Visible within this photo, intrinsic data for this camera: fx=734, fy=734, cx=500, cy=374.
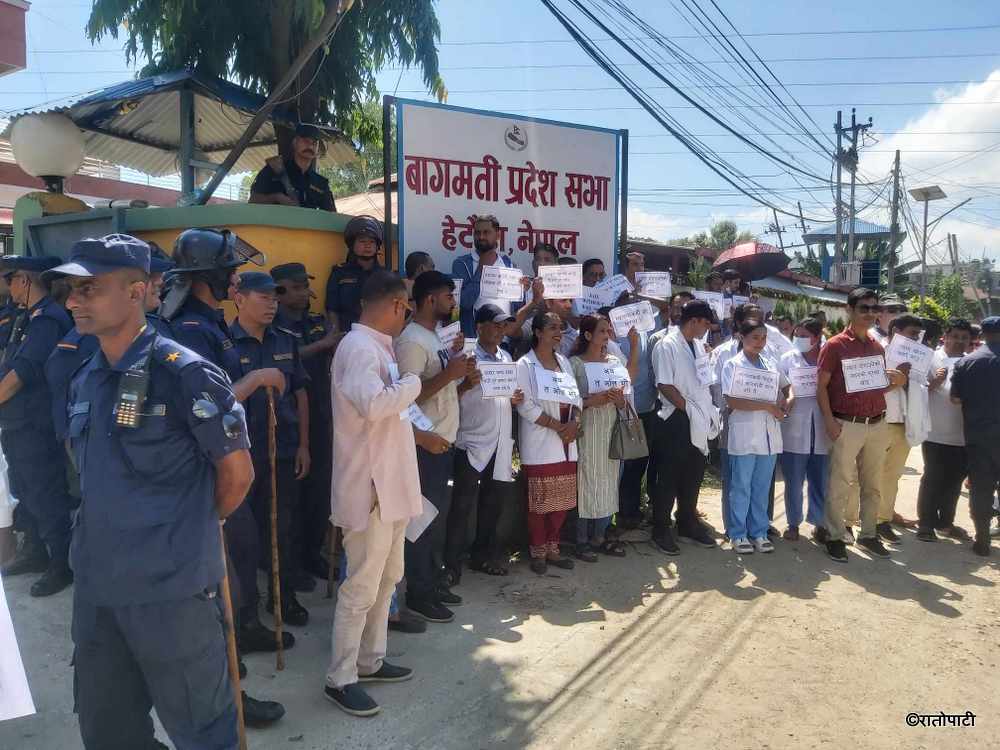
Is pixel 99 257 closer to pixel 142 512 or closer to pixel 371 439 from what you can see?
pixel 142 512

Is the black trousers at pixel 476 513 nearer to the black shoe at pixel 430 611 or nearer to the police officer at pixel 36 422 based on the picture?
the black shoe at pixel 430 611

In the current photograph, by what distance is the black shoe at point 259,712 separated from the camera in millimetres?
3193

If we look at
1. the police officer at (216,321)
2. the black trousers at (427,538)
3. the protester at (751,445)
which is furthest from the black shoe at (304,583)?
the protester at (751,445)

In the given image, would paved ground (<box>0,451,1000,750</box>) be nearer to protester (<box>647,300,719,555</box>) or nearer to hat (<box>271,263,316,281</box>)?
protester (<box>647,300,719,555</box>)

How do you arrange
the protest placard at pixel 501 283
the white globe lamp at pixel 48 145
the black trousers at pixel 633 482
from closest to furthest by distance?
the protest placard at pixel 501 283 < the black trousers at pixel 633 482 < the white globe lamp at pixel 48 145

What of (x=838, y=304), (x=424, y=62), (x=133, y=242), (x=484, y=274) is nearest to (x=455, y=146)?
(x=484, y=274)

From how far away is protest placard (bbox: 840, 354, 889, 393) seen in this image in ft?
19.0

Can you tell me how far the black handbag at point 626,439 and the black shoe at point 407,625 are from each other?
2.06 m

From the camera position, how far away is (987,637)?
4.49 m

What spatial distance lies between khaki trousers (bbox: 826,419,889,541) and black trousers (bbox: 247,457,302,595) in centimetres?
418

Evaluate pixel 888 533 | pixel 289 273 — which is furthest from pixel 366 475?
pixel 888 533

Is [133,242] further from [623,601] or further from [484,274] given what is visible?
[623,601]

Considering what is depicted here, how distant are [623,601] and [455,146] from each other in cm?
384

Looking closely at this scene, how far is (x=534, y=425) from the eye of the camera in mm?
5285
